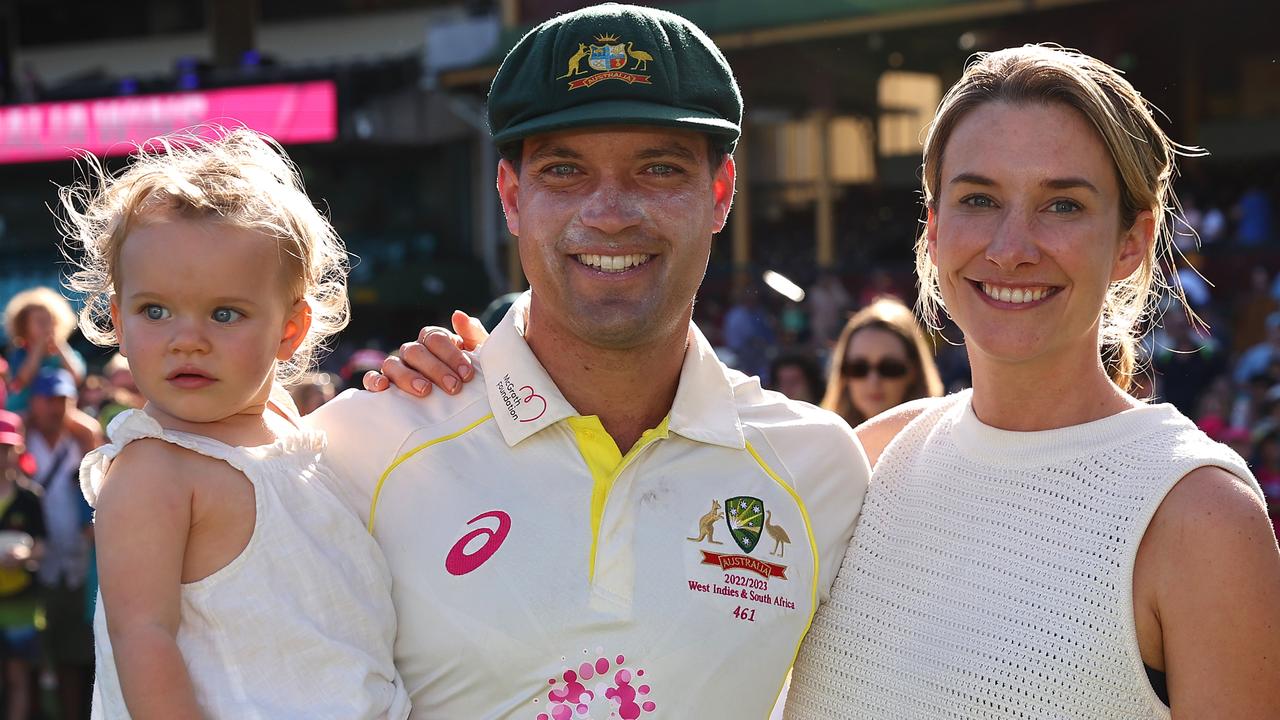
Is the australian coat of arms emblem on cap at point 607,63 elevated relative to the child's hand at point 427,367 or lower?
elevated

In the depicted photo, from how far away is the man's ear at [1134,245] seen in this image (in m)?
2.53

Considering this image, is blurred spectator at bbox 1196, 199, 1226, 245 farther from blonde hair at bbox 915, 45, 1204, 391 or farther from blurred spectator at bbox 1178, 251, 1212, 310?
blonde hair at bbox 915, 45, 1204, 391

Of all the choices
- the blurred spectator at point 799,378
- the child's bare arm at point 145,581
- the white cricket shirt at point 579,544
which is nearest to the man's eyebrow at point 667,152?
the white cricket shirt at point 579,544

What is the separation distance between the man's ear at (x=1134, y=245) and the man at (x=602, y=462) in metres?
0.68

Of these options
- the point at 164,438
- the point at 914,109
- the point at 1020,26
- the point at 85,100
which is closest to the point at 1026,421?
the point at 164,438

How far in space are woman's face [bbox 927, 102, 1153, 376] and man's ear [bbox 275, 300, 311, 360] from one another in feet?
3.97

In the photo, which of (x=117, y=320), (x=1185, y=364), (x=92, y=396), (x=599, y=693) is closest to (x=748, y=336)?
(x=1185, y=364)

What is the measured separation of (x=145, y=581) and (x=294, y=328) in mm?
568

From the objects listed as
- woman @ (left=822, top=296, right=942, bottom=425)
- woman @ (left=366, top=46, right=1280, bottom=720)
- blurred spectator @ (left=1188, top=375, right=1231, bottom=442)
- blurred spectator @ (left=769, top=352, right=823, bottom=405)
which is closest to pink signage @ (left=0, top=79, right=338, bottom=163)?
blurred spectator @ (left=769, top=352, right=823, bottom=405)

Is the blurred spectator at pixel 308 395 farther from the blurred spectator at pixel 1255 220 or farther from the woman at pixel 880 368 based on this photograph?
the blurred spectator at pixel 1255 220

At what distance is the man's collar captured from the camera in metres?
2.55

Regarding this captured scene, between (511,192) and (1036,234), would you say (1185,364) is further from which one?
(511,192)

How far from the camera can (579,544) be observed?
8.04 feet

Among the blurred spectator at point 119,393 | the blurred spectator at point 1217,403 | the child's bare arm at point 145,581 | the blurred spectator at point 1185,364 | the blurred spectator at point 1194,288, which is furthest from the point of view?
the blurred spectator at point 1194,288
